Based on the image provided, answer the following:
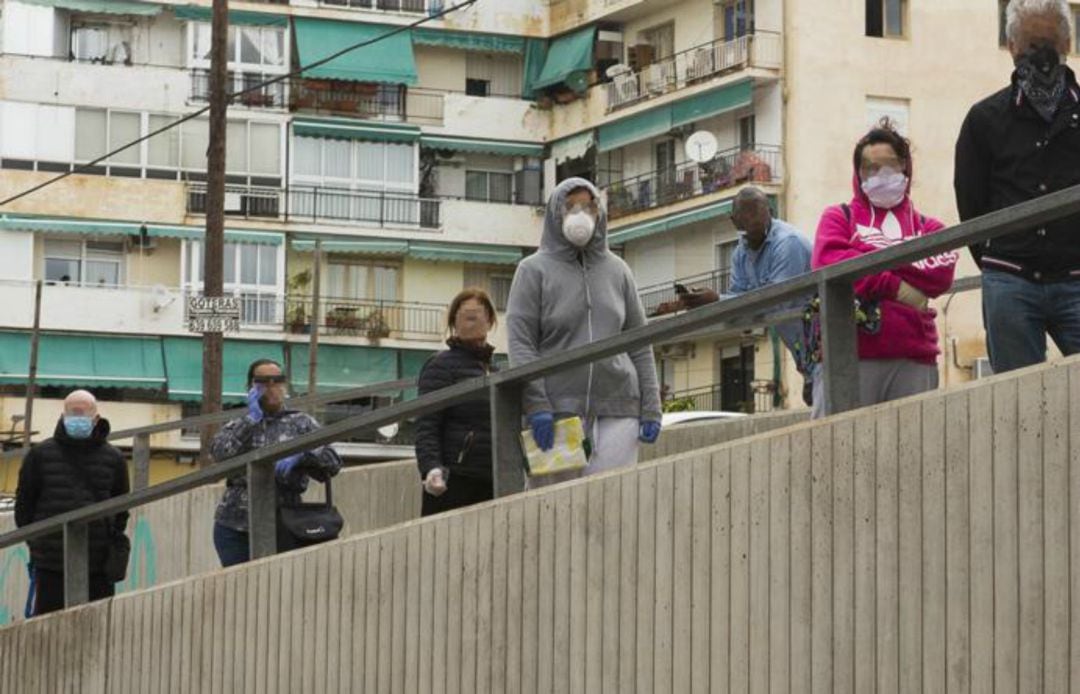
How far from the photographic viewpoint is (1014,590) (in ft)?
22.3

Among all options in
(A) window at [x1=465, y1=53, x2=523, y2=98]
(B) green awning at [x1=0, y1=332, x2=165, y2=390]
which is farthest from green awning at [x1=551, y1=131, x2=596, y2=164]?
(B) green awning at [x1=0, y1=332, x2=165, y2=390]

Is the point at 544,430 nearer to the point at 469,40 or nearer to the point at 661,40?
the point at 661,40

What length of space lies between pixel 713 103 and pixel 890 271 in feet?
196

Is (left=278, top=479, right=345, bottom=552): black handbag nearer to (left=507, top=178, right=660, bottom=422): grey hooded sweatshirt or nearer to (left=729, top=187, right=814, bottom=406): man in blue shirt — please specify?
(left=507, top=178, right=660, bottom=422): grey hooded sweatshirt

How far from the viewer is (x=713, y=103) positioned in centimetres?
6762

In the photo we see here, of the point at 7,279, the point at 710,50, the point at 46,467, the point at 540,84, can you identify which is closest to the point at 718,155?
the point at 710,50

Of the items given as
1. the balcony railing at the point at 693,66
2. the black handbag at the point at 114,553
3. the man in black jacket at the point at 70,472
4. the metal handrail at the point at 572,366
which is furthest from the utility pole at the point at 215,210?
the balcony railing at the point at 693,66

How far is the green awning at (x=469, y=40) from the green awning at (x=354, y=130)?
2.67 meters

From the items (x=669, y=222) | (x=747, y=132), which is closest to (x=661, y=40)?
(x=747, y=132)

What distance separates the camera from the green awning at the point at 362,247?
2864 inches

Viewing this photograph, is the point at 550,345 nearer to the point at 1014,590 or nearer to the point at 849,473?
the point at 849,473

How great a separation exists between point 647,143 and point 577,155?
2.93m

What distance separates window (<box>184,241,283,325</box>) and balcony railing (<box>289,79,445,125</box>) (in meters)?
4.34

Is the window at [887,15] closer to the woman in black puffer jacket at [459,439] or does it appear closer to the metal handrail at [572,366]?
the metal handrail at [572,366]
